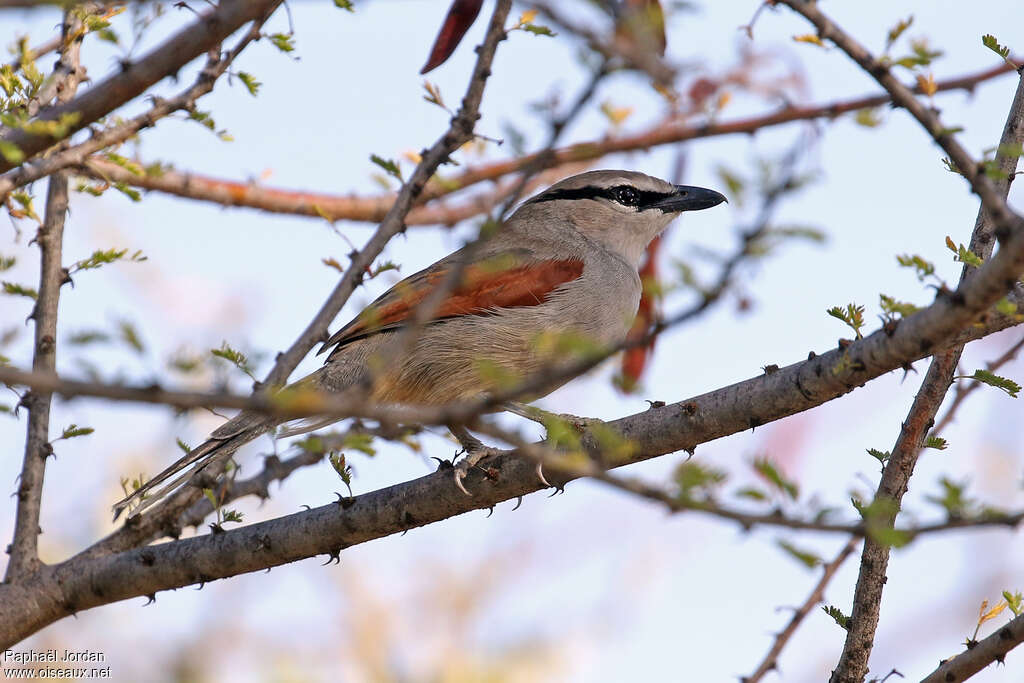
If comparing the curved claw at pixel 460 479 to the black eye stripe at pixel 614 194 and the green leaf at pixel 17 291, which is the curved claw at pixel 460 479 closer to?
the green leaf at pixel 17 291

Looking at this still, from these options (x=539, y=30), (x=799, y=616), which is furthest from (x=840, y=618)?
(x=539, y=30)

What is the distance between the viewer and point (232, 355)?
4.02m

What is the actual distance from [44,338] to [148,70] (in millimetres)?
1692

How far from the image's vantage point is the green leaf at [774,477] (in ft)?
7.33

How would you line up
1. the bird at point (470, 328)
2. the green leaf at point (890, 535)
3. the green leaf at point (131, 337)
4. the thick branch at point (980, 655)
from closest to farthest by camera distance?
the green leaf at point (890, 535) < the green leaf at point (131, 337) < the thick branch at point (980, 655) < the bird at point (470, 328)

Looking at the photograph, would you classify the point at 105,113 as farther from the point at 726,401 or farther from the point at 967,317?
the point at 967,317

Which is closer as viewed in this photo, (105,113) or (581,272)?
(105,113)

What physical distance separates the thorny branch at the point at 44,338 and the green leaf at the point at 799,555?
308cm

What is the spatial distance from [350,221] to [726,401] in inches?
110

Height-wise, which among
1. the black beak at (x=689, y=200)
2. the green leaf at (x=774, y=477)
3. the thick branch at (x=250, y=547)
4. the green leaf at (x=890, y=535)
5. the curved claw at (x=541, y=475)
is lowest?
the green leaf at (x=890, y=535)

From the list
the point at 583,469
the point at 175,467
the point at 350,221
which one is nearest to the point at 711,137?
the point at 350,221

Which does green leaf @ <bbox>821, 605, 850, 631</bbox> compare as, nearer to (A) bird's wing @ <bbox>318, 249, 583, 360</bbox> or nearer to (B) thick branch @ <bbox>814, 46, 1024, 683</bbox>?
(B) thick branch @ <bbox>814, 46, 1024, 683</bbox>

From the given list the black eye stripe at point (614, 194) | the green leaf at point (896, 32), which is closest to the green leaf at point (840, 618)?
the green leaf at point (896, 32)

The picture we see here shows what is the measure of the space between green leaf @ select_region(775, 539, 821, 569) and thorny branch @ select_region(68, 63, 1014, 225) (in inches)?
74.1
